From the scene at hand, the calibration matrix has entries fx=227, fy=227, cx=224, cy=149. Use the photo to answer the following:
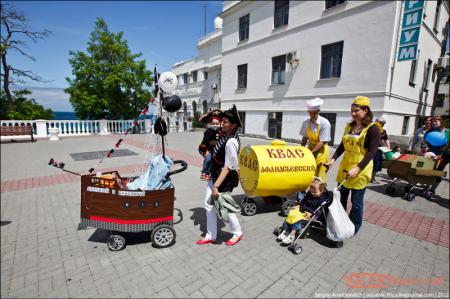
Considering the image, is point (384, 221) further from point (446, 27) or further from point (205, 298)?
point (446, 27)

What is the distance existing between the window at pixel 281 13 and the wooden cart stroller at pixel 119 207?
16.8 meters

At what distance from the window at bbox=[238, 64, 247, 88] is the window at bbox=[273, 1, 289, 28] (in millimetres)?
4115

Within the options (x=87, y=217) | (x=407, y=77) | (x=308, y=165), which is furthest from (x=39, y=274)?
(x=407, y=77)

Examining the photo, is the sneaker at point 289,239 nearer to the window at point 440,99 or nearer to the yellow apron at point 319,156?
the yellow apron at point 319,156

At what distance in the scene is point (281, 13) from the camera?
16.2m

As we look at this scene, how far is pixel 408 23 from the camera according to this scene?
1062cm

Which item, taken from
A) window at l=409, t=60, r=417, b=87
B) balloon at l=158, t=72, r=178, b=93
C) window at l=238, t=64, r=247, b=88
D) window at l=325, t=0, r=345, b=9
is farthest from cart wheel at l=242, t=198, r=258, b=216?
window at l=238, t=64, r=247, b=88

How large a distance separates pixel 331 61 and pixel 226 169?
13.3 m

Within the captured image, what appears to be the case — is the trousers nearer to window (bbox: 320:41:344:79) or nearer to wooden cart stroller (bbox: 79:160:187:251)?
wooden cart stroller (bbox: 79:160:187:251)

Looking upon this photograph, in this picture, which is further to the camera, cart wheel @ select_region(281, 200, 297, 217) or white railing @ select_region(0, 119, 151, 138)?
white railing @ select_region(0, 119, 151, 138)

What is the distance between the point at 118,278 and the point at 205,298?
109cm

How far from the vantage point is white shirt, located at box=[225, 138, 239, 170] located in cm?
298

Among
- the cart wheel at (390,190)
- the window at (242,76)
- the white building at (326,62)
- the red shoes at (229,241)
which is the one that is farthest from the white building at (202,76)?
the red shoes at (229,241)

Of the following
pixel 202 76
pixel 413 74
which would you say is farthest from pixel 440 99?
pixel 202 76
